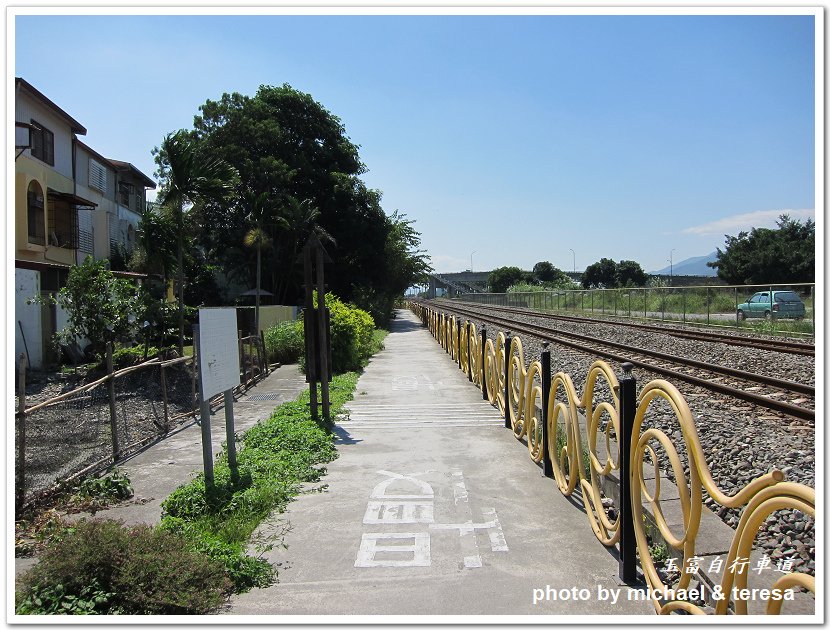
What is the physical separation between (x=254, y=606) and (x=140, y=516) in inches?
82.1

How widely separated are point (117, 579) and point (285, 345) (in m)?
13.6

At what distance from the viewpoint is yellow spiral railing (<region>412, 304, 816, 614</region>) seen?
2.38m

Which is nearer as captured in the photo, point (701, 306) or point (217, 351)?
point (217, 351)

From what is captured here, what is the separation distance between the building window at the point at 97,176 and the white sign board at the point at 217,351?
24.7 metres

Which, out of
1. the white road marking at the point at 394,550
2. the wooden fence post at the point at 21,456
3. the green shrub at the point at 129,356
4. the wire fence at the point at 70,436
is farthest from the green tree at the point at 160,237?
the white road marking at the point at 394,550

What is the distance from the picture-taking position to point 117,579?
351 cm

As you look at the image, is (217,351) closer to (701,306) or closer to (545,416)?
(545,416)

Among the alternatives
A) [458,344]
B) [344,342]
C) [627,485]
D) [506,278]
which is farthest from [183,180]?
[506,278]

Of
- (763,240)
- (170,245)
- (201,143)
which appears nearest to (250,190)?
(201,143)

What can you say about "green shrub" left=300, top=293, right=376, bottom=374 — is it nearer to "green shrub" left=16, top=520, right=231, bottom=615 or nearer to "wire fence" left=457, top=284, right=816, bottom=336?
"green shrub" left=16, top=520, right=231, bottom=615

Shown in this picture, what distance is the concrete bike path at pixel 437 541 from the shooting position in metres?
3.56

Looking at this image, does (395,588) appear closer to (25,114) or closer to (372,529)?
(372,529)

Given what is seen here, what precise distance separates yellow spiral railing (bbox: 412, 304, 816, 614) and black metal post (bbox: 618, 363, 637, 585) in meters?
0.03

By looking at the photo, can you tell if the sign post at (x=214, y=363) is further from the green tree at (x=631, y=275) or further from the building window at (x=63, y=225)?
the green tree at (x=631, y=275)
